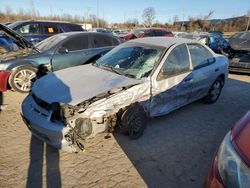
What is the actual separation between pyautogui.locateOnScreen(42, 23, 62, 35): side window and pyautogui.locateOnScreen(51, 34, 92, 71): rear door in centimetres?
410

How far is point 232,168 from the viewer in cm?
168

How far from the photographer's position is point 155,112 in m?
4.12

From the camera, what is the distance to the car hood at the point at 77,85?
3236 mm

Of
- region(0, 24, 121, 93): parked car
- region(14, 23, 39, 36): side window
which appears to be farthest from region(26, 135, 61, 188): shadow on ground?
region(14, 23, 39, 36): side window

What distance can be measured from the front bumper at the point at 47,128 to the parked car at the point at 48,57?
8.47 feet

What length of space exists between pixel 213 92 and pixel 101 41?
3789 mm

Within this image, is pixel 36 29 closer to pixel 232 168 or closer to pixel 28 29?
pixel 28 29

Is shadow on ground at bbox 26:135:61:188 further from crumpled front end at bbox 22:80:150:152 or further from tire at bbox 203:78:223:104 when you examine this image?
tire at bbox 203:78:223:104

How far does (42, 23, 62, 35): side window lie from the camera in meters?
10.5

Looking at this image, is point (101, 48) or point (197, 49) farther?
point (101, 48)

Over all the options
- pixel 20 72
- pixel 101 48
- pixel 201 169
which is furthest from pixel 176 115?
pixel 20 72

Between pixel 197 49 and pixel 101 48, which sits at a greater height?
pixel 197 49

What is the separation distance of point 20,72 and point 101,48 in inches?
97.9

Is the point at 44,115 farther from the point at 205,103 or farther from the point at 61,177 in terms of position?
the point at 205,103
